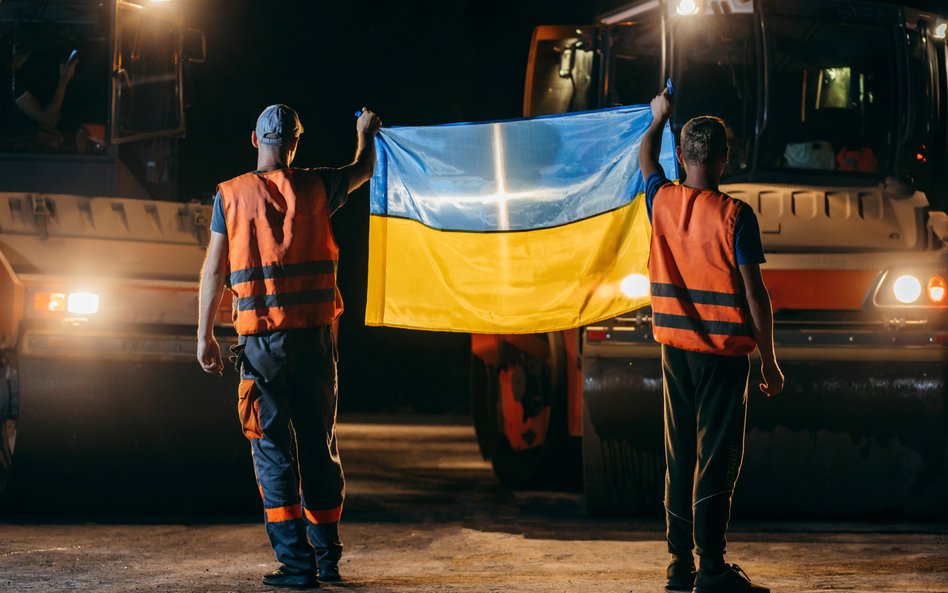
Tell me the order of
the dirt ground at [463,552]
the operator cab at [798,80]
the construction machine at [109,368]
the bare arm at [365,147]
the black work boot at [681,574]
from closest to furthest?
the black work boot at [681,574] < the dirt ground at [463,552] < the bare arm at [365,147] < the construction machine at [109,368] < the operator cab at [798,80]

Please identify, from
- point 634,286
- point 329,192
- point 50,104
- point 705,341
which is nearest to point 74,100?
point 50,104

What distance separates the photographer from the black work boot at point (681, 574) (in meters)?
5.63

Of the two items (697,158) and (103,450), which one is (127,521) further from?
(697,158)

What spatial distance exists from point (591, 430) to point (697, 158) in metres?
2.15

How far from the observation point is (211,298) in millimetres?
5902

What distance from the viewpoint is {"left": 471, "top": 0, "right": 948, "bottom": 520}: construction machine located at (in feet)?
23.9

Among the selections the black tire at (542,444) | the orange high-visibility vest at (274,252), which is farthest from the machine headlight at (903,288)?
the orange high-visibility vest at (274,252)

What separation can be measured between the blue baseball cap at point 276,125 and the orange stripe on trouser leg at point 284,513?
1426 mm

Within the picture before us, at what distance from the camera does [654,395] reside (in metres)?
7.33

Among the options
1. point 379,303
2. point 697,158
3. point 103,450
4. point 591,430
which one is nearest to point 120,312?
point 103,450

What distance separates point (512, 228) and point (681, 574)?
79.5 inches

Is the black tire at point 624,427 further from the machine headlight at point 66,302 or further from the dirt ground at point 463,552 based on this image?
the machine headlight at point 66,302

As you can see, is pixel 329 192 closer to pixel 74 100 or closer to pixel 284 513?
pixel 284 513

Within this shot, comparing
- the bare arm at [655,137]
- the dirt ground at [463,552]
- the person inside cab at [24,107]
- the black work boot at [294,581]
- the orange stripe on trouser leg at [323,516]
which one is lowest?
the dirt ground at [463,552]
